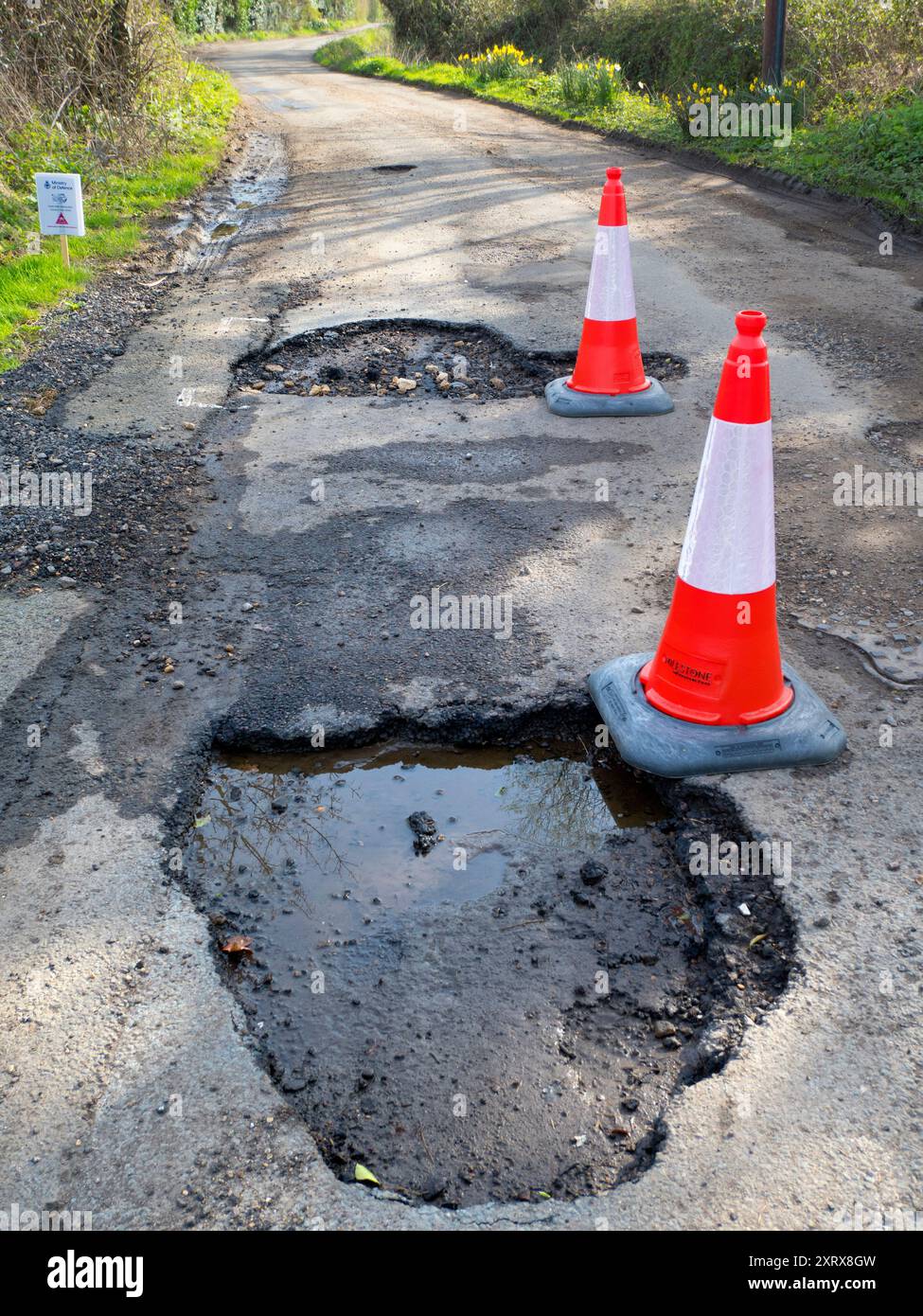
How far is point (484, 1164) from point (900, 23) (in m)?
14.4

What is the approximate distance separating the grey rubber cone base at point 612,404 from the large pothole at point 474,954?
2.82 metres

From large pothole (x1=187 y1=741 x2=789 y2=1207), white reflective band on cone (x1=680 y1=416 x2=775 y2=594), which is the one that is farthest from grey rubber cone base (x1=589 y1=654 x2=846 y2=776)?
white reflective band on cone (x1=680 y1=416 x2=775 y2=594)

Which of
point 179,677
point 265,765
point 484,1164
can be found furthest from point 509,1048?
point 179,677

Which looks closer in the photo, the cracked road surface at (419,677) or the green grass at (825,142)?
the cracked road surface at (419,677)

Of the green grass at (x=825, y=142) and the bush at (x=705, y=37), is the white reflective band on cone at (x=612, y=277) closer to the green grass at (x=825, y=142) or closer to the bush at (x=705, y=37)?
the green grass at (x=825, y=142)

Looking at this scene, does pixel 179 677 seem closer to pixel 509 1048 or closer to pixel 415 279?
pixel 509 1048

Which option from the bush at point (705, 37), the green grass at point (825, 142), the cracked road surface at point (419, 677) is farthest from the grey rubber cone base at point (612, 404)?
the bush at point (705, 37)

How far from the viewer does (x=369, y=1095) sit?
7.25 feet

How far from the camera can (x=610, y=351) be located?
5637mm

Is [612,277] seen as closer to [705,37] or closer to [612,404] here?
[612,404]

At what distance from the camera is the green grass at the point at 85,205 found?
7.66 meters

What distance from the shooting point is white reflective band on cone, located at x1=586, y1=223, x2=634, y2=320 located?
5395mm

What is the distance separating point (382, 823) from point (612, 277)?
356 centimetres
